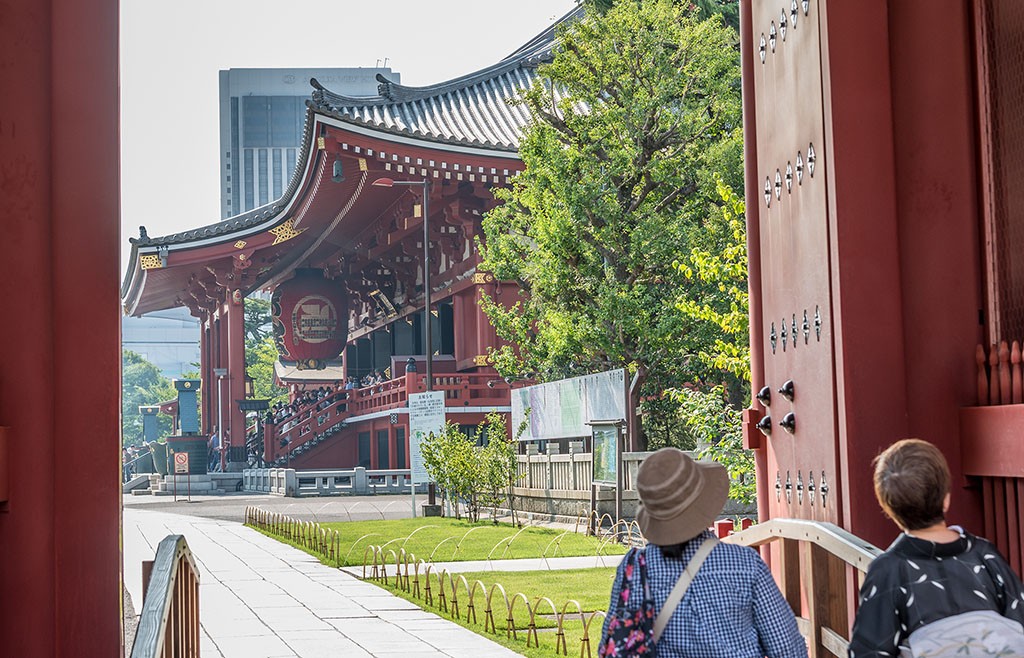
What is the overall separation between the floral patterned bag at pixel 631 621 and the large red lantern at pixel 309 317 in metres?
37.6

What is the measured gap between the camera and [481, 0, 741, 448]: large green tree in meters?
17.4

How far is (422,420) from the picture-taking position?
23328 mm

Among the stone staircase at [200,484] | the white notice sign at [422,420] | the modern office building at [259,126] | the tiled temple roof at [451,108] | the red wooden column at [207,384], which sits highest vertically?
the modern office building at [259,126]

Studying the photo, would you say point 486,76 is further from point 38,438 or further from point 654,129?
→ point 38,438

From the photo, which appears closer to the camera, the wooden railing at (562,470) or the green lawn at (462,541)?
the green lawn at (462,541)

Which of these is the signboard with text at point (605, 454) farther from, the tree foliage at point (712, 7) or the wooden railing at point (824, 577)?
the wooden railing at point (824, 577)

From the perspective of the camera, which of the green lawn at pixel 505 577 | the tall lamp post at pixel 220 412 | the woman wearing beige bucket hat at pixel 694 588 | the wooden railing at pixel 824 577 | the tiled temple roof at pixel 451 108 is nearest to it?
the woman wearing beige bucket hat at pixel 694 588

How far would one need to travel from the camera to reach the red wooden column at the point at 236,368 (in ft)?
130

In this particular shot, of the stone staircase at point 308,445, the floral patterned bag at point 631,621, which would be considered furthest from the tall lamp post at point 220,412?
the floral patterned bag at point 631,621

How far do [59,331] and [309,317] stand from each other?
3621 cm

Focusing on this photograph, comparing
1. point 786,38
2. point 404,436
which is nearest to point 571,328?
point 786,38

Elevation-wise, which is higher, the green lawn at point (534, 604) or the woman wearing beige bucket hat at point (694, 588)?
the woman wearing beige bucket hat at point (694, 588)

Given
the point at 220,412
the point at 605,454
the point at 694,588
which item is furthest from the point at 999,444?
the point at 220,412

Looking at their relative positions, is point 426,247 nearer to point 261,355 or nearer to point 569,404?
point 569,404
